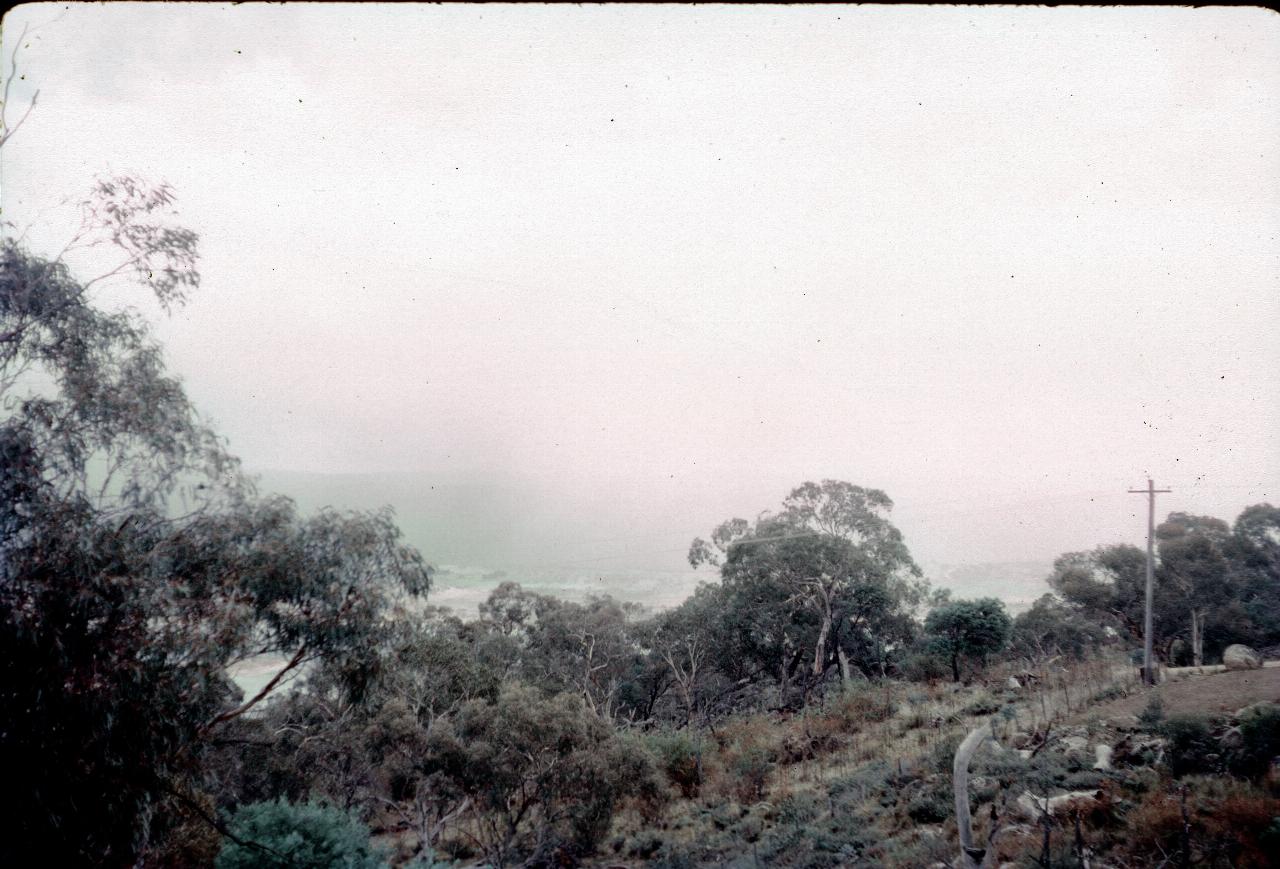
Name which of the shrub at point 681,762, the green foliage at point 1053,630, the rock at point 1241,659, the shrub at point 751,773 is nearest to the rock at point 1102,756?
the shrub at point 751,773

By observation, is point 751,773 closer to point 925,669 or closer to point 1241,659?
point 925,669

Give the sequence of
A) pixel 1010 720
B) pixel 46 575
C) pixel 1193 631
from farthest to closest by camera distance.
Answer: pixel 1193 631 < pixel 1010 720 < pixel 46 575

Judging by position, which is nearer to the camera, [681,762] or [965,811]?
[965,811]

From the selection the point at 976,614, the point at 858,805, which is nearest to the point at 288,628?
the point at 858,805

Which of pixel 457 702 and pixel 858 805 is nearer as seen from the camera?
pixel 858 805

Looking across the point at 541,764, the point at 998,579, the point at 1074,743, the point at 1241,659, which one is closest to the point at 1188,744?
the point at 1074,743

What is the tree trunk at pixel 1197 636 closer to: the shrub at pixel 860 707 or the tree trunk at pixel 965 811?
the shrub at pixel 860 707

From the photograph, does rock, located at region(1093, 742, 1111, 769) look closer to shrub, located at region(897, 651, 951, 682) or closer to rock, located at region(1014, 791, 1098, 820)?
rock, located at region(1014, 791, 1098, 820)

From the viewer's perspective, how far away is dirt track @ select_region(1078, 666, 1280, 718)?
30.7 feet

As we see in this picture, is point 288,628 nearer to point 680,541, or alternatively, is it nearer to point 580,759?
point 580,759

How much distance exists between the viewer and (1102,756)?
8.49 metres

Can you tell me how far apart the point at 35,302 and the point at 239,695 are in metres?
4.48

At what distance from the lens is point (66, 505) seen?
16.1 feet

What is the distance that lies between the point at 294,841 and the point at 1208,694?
14.2 metres
